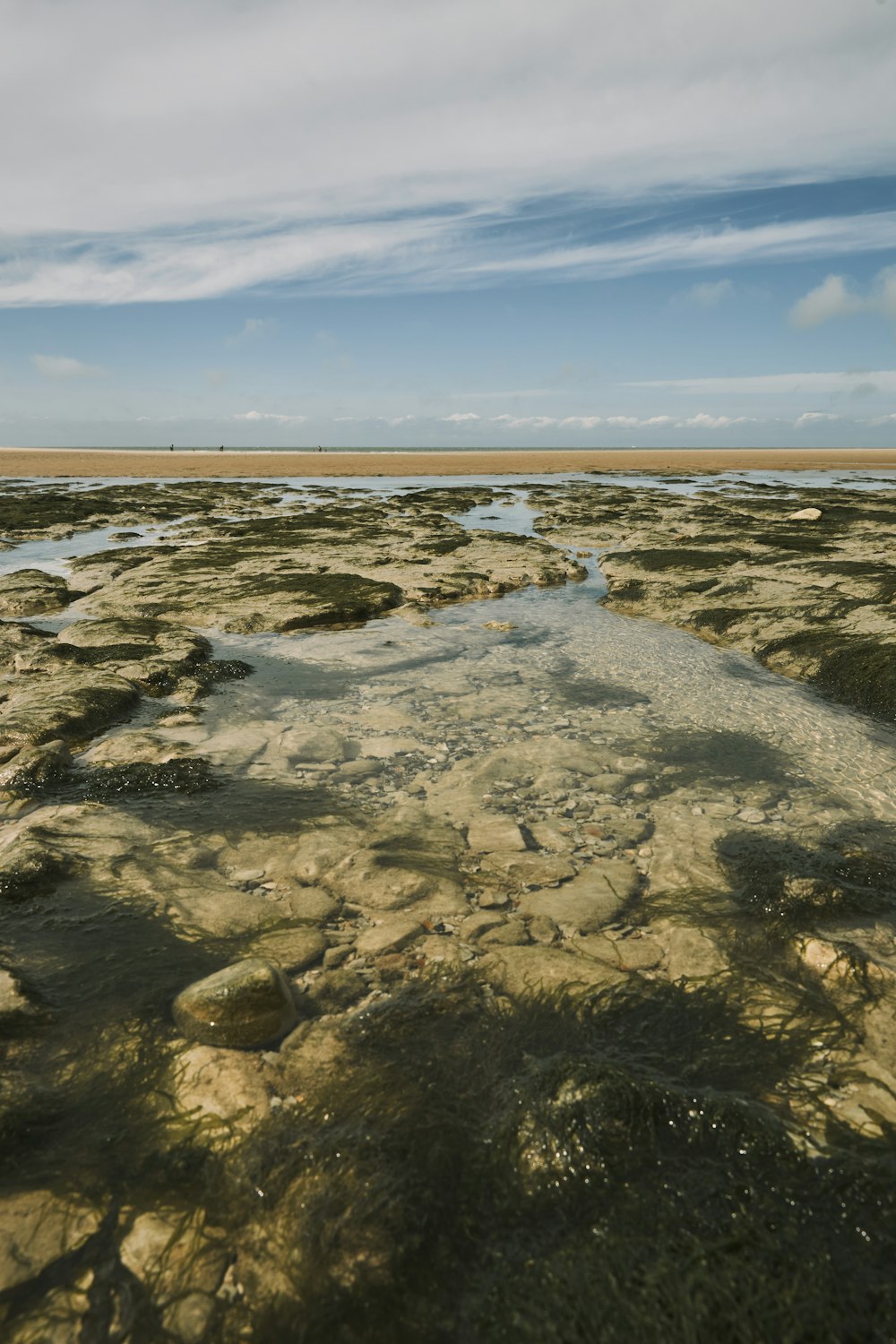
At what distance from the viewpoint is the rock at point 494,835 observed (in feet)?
20.0

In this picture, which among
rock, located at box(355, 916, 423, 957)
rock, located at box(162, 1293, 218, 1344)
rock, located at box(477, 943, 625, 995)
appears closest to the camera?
rock, located at box(162, 1293, 218, 1344)

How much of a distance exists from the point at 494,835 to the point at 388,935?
1.59 m

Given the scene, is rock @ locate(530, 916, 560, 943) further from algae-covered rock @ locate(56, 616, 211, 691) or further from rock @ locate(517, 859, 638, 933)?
algae-covered rock @ locate(56, 616, 211, 691)

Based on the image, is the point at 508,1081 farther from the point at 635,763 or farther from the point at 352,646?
the point at 352,646

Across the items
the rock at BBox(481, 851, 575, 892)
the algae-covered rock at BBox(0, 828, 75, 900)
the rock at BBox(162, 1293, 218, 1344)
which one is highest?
the algae-covered rock at BBox(0, 828, 75, 900)

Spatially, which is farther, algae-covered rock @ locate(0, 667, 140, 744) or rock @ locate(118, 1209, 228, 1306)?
algae-covered rock @ locate(0, 667, 140, 744)

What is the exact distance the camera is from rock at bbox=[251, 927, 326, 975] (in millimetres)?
4719

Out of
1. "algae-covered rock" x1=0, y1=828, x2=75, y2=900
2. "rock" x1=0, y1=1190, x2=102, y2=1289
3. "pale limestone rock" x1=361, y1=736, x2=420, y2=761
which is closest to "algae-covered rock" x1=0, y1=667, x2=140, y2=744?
"algae-covered rock" x1=0, y1=828, x2=75, y2=900

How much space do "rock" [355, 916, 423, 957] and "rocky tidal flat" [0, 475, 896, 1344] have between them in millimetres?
27

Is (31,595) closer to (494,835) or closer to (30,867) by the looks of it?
(30,867)

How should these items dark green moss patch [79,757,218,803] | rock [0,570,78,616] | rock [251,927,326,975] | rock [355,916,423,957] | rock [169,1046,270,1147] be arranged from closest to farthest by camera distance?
rock [169,1046,270,1147] < rock [251,927,326,975] < rock [355,916,423,957] < dark green moss patch [79,757,218,803] < rock [0,570,78,616]

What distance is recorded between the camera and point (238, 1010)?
4074 millimetres

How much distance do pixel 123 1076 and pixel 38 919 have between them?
1.72 metres

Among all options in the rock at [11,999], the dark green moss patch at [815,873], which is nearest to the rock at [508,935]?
the dark green moss patch at [815,873]
